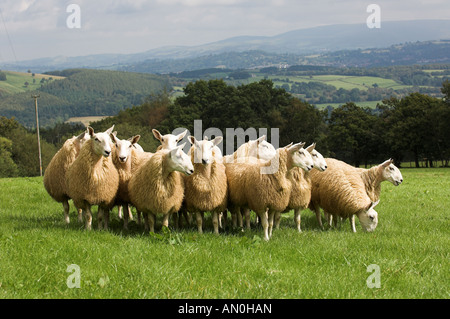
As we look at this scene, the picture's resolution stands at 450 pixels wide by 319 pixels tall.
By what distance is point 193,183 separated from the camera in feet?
32.7

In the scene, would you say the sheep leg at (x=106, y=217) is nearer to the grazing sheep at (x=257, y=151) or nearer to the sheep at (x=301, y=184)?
the grazing sheep at (x=257, y=151)

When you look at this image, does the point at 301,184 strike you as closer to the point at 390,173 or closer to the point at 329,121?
the point at 390,173

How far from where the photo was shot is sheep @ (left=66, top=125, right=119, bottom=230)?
9758 millimetres

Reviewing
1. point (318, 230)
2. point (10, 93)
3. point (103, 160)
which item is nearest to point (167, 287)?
point (103, 160)

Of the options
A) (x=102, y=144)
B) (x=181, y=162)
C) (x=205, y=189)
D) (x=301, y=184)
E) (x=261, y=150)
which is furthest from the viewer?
(x=261, y=150)

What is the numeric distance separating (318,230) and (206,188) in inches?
124

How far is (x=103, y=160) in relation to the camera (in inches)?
396

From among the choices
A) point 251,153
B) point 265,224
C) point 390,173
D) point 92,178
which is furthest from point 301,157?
point 92,178

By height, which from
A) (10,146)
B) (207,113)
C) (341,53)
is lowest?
(10,146)

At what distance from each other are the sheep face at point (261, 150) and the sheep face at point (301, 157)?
8.75 ft

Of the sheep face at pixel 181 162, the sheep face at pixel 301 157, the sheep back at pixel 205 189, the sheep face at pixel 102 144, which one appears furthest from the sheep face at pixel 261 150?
the sheep face at pixel 102 144

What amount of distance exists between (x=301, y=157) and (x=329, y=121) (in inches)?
2412

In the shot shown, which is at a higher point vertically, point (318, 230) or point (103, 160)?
point (103, 160)
